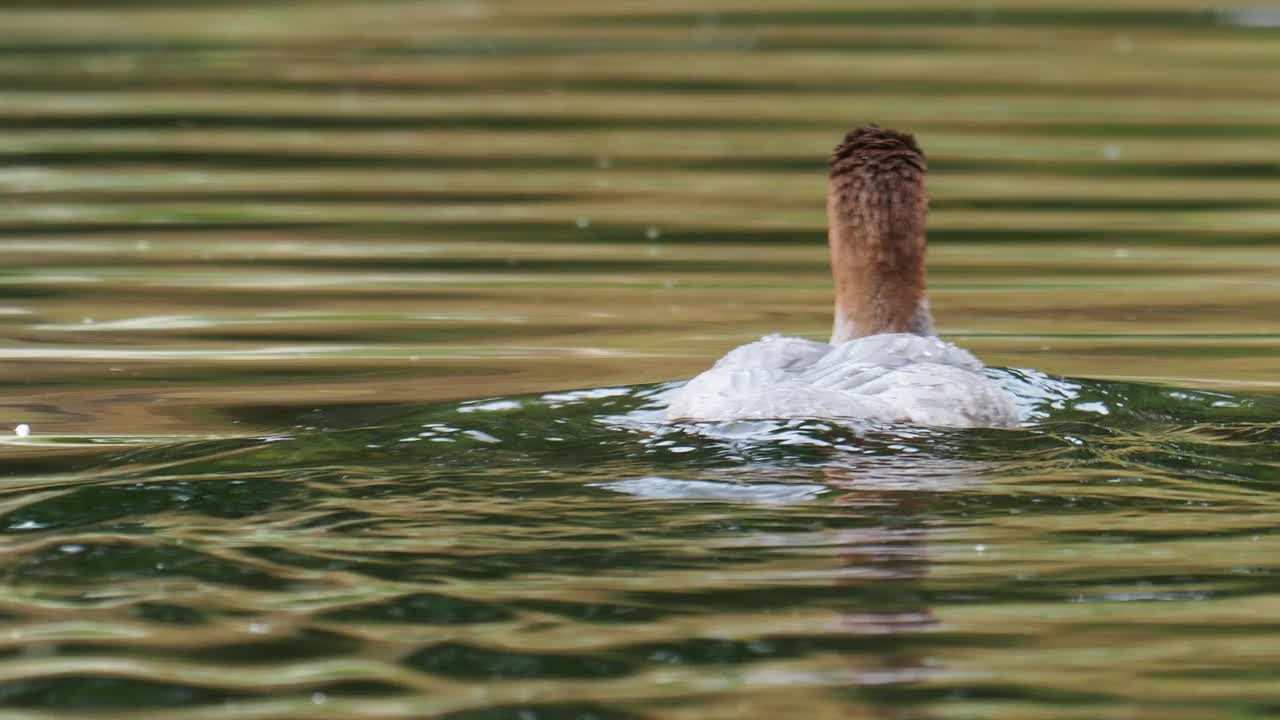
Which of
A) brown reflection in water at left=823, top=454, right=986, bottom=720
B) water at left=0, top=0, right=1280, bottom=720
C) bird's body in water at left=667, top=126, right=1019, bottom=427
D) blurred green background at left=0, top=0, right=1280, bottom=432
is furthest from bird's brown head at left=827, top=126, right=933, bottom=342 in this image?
brown reflection in water at left=823, top=454, right=986, bottom=720

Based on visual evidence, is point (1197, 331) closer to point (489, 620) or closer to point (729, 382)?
point (729, 382)

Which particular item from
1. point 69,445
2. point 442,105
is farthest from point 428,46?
point 69,445

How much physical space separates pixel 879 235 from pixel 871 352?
1.13 meters

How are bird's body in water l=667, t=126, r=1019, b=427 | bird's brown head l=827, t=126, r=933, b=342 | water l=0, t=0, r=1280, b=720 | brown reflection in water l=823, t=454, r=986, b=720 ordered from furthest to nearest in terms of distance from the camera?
1. bird's brown head l=827, t=126, r=933, b=342
2. bird's body in water l=667, t=126, r=1019, b=427
3. water l=0, t=0, r=1280, b=720
4. brown reflection in water l=823, t=454, r=986, b=720

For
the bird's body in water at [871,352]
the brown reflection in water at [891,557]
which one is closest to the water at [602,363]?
the brown reflection in water at [891,557]

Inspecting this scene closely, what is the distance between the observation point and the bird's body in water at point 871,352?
24.3ft

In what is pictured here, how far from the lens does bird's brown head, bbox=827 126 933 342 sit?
350 inches

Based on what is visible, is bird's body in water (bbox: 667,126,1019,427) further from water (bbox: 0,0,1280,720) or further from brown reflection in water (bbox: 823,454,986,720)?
brown reflection in water (bbox: 823,454,986,720)

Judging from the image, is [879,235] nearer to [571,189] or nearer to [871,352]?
[871,352]

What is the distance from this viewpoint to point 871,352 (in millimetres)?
7840

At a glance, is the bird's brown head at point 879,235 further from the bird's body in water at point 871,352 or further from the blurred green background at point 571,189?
the blurred green background at point 571,189

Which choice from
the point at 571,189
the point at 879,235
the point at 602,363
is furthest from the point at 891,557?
the point at 571,189

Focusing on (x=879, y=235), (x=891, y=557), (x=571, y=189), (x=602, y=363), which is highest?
(x=571, y=189)

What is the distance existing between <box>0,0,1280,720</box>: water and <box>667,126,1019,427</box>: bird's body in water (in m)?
0.14
